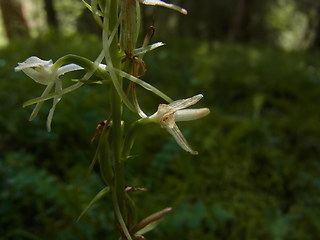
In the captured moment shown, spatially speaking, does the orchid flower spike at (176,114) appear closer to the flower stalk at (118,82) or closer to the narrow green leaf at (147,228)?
the flower stalk at (118,82)

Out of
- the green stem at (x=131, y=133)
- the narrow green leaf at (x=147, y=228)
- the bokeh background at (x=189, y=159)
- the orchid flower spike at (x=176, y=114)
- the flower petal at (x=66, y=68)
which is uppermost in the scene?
the flower petal at (x=66, y=68)

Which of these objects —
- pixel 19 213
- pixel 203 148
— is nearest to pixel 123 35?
pixel 19 213

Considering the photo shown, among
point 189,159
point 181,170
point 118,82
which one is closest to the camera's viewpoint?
point 118,82

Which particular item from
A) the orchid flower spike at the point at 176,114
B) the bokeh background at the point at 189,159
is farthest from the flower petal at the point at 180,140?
the bokeh background at the point at 189,159

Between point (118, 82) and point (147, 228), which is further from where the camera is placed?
point (147, 228)

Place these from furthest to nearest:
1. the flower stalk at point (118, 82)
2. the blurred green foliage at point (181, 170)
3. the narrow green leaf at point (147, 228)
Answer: the blurred green foliage at point (181, 170) < the narrow green leaf at point (147, 228) < the flower stalk at point (118, 82)

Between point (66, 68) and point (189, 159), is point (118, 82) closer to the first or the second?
point (66, 68)

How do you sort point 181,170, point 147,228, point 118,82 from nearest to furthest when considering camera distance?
point 118,82, point 147,228, point 181,170

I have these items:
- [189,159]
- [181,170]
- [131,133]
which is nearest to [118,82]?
[131,133]
